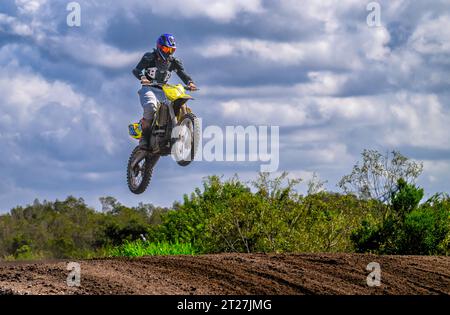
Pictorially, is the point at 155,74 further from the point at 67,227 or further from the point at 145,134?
the point at 67,227

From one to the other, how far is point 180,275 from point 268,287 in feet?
4.85

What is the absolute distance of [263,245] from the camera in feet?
69.5

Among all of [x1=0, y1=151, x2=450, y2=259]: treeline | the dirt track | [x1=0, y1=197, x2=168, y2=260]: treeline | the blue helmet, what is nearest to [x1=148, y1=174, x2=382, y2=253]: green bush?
[x1=0, y1=151, x2=450, y2=259]: treeline

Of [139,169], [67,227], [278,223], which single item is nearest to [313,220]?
[278,223]

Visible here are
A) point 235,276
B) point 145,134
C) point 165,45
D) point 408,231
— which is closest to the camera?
point 235,276

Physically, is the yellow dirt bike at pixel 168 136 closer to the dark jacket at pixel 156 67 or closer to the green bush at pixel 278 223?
the dark jacket at pixel 156 67

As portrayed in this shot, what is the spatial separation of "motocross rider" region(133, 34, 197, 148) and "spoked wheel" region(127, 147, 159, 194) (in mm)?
924

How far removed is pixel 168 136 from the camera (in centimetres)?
1373

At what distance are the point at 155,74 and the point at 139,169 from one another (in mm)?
2033

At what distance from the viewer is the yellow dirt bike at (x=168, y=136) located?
13.2 metres

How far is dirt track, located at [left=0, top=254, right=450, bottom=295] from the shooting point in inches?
451

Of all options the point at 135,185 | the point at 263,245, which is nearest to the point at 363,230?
the point at 263,245

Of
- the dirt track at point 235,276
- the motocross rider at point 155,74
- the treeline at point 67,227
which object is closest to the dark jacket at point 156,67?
the motocross rider at point 155,74

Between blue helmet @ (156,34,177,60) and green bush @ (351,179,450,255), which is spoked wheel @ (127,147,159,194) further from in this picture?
green bush @ (351,179,450,255)
